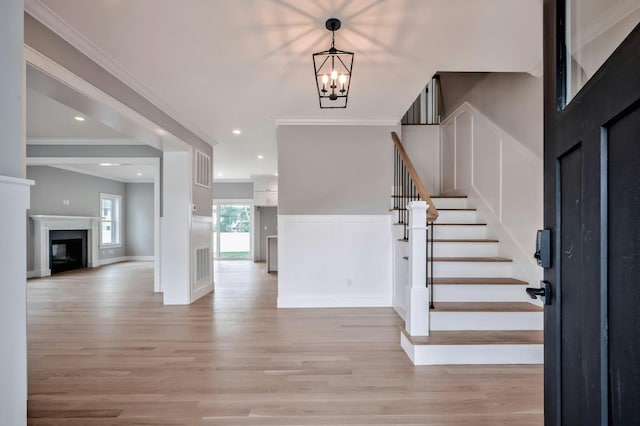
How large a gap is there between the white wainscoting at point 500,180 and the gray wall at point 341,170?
3.44 ft

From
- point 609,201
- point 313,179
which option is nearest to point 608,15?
point 609,201

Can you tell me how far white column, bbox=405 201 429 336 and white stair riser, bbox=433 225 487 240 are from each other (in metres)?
1.27

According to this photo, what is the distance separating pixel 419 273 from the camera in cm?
277

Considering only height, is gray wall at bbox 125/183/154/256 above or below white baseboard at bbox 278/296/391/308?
above

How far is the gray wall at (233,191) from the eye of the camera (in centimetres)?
1055

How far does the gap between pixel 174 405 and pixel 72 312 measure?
313 centimetres

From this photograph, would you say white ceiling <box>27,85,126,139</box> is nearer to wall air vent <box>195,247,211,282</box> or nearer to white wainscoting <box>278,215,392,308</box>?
wall air vent <box>195,247,211,282</box>

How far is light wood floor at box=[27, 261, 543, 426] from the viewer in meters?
1.98

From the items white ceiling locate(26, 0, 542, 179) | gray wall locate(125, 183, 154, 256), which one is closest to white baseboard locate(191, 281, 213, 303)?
white ceiling locate(26, 0, 542, 179)

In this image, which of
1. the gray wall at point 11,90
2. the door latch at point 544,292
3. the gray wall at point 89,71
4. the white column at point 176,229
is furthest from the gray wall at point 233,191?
the door latch at point 544,292

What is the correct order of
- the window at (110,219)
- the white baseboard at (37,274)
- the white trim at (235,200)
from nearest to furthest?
the white baseboard at (37,274), the window at (110,219), the white trim at (235,200)

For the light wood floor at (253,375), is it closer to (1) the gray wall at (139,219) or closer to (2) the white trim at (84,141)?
(2) the white trim at (84,141)

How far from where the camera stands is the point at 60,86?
236 centimetres

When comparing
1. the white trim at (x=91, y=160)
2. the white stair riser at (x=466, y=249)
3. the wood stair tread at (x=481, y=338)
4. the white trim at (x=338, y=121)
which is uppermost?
the white trim at (x=338, y=121)
